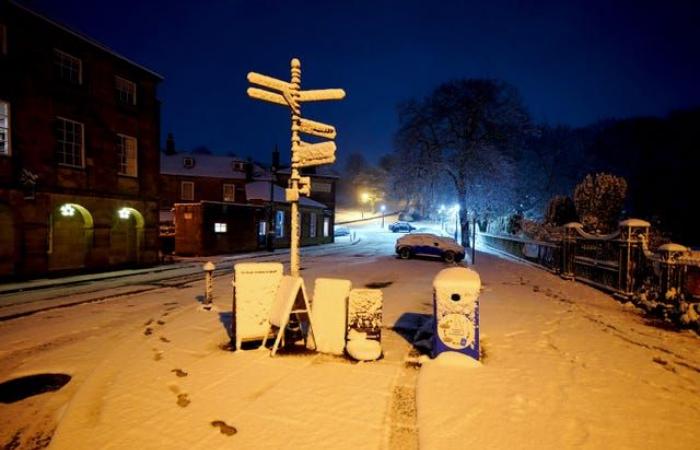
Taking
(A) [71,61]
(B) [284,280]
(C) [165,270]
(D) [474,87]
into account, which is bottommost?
(C) [165,270]

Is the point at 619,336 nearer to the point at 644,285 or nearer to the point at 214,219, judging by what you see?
the point at 644,285

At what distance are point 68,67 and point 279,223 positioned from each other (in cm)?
1915

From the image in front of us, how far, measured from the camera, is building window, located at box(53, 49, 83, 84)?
15531 mm

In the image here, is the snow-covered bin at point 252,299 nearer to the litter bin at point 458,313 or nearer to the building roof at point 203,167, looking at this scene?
the litter bin at point 458,313

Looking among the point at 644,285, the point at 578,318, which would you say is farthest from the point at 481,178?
the point at 578,318

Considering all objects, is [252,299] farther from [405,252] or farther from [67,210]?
[405,252]

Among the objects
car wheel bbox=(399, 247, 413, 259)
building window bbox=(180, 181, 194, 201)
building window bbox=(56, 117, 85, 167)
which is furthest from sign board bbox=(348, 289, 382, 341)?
building window bbox=(180, 181, 194, 201)

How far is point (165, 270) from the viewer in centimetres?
1753

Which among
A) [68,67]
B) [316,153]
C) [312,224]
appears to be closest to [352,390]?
[316,153]

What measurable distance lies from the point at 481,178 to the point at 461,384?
24.7 m

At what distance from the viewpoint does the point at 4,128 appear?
1381 centimetres

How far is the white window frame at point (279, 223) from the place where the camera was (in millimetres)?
32625

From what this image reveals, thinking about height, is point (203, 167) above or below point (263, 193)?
above

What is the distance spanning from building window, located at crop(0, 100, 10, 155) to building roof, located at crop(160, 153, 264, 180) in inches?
953
